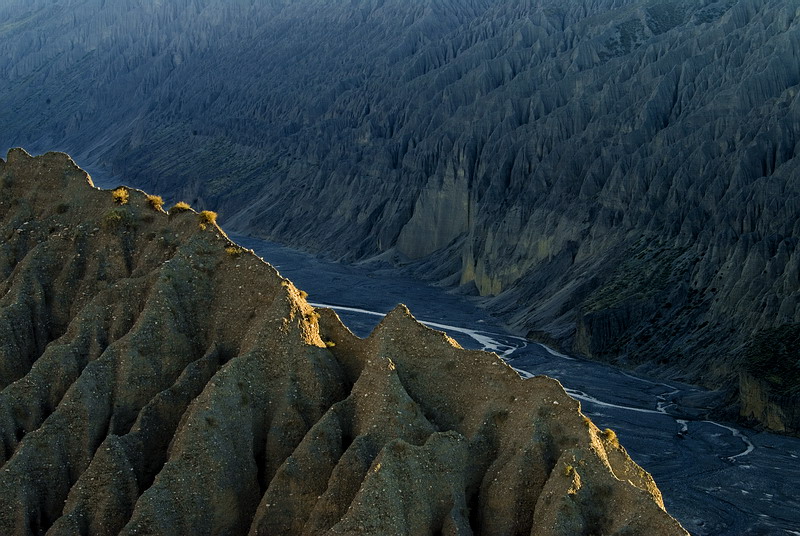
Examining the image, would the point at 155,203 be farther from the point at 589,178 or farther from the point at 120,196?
the point at 589,178

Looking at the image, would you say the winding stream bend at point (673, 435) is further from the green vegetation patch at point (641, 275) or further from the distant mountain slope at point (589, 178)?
the green vegetation patch at point (641, 275)

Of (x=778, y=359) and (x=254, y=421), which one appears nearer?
(x=254, y=421)

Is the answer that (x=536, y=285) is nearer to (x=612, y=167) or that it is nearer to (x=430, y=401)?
(x=612, y=167)

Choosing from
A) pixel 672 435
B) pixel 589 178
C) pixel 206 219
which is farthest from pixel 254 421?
pixel 589 178

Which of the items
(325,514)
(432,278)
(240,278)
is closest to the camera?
(325,514)

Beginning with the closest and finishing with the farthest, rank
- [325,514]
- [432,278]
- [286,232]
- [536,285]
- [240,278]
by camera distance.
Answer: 1. [325,514]
2. [240,278]
3. [536,285]
4. [432,278]
5. [286,232]

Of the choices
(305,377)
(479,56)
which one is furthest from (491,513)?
(479,56)
